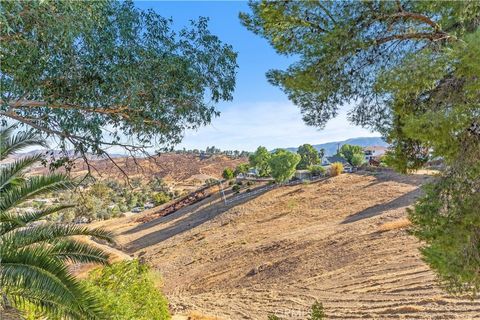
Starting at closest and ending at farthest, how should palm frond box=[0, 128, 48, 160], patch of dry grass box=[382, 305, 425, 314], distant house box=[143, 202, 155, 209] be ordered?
palm frond box=[0, 128, 48, 160] → patch of dry grass box=[382, 305, 425, 314] → distant house box=[143, 202, 155, 209]

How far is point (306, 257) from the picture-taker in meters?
14.0

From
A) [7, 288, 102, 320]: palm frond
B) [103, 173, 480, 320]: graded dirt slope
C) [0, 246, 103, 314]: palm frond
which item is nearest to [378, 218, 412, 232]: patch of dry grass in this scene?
[103, 173, 480, 320]: graded dirt slope

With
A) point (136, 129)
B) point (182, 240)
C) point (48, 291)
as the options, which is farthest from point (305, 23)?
point (182, 240)

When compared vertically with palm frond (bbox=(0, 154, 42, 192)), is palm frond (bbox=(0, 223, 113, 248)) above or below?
below

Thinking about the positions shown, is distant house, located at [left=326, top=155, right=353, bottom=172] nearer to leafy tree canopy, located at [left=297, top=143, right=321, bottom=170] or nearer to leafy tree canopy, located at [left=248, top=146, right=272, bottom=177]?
leafy tree canopy, located at [left=297, top=143, right=321, bottom=170]

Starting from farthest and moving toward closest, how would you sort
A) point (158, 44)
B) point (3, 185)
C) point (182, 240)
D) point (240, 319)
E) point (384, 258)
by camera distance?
point (182, 240) → point (384, 258) → point (240, 319) → point (3, 185) → point (158, 44)

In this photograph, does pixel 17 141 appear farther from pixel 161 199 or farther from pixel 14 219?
pixel 161 199

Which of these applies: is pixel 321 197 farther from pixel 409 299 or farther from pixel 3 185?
pixel 3 185

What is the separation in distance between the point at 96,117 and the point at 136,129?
73cm

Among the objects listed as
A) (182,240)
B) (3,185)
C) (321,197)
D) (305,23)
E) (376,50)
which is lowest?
(182,240)

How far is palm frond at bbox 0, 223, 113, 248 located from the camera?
488cm

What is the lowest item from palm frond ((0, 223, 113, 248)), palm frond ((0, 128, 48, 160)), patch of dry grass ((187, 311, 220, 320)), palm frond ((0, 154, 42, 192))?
patch of dry grass ((187, 311, 220, 320))

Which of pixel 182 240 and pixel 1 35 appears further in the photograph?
pixel 182 240

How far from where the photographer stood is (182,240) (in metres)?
22.0
